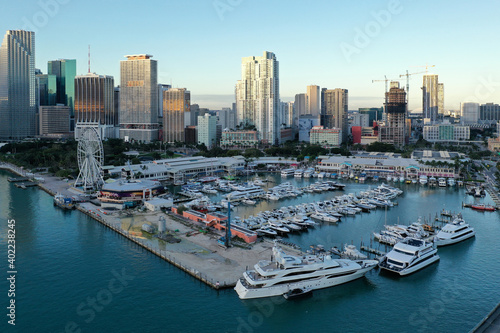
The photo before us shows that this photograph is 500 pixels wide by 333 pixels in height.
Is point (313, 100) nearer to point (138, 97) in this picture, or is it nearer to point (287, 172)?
point (138, 97)

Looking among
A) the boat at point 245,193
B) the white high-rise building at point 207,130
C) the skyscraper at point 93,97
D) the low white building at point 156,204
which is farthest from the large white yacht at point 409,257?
the skyscraper at point 93,97

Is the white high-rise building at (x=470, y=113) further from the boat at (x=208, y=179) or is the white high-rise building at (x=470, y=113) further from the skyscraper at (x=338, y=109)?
the boat at (x=208, y=179)

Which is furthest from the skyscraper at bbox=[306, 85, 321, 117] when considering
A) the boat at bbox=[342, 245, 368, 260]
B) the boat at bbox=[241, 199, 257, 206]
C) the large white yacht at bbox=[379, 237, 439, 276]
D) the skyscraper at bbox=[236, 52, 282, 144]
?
the boat at bbox=[342, 245, 368, 260]

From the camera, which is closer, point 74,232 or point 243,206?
point 74,232

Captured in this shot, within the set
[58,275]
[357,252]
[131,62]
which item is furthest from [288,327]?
[131,62]

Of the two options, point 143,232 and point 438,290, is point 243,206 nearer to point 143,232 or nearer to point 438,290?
point 143,232

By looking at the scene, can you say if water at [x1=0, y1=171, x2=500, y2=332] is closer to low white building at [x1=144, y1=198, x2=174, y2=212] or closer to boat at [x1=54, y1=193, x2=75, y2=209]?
low white building at [x1=144, y1=198, x2=174, y2=212]
